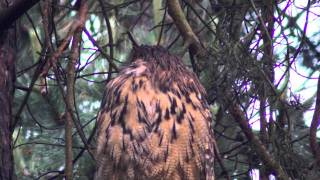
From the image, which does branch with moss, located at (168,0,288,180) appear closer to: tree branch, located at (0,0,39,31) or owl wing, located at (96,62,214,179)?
owl wing, located at (96,62,214,179)

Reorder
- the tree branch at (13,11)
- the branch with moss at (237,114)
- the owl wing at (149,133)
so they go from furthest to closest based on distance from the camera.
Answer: the branch with moss at (237,114) < the owl wing at (149,133) < the tree branch at (13,11)

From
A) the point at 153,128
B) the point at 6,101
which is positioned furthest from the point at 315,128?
the point at 6,101

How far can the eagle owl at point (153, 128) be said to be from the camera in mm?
2838

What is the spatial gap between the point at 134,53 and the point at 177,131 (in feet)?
1.55

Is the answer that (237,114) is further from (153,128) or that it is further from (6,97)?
(6,97)

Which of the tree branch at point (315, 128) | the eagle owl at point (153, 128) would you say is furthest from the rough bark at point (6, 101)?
the tree branch at point (315, 128)

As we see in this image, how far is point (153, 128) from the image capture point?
2842mm

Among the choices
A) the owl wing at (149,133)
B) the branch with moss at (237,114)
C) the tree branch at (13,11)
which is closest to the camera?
the tree branch at (13,11)

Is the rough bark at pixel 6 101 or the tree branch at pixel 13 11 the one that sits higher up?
the tree branch at pixel 13 11

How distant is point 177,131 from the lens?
287 centimetres

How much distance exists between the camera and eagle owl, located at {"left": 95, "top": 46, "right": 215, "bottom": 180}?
2.84 m

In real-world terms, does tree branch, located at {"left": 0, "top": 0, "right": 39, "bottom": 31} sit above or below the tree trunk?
above

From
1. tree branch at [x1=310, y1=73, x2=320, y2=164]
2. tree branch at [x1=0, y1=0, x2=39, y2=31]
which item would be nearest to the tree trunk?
tree branch at [x1=0, y1=0, x2=39, y2=31]

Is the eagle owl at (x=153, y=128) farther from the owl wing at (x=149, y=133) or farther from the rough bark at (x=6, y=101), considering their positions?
the rough bark at (x=6, y=101)
